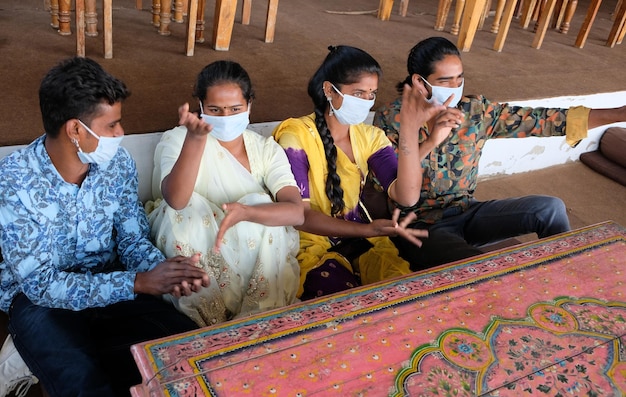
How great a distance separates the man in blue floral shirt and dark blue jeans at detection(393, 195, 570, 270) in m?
0.92

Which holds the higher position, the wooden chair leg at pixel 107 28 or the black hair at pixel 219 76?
the black hair at pixel 219 76

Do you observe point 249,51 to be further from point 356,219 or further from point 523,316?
point 523,316

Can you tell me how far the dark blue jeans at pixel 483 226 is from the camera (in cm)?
206

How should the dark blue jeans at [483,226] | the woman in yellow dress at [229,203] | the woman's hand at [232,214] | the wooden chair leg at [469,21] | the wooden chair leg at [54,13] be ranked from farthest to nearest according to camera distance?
the wooden chair leg at [469,21]
the wooden chair leg at [54,13]
the dark blue jeans at [483,226]
the woman in yellow dress at [229,203]
the woman's hand at [232,214]

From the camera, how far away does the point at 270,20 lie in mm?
3365

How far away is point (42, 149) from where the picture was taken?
1.43 meters

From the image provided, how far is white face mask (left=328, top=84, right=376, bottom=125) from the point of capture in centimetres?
196

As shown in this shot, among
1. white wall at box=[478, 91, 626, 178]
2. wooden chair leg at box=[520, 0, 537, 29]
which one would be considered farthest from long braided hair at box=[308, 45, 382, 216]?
wooden chair leg at box=[520, 0, 537, 29]

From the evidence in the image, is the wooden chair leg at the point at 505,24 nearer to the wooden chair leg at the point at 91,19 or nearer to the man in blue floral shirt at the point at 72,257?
the wooden chair leg at the point at 91,19

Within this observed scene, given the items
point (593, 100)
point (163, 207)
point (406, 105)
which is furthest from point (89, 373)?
point (593, 100)

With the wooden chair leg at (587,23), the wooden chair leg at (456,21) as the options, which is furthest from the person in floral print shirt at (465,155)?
the wooden chair leg at (587,23)

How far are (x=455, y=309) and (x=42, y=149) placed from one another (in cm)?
110

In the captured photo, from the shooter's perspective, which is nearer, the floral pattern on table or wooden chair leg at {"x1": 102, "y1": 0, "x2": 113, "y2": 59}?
the floral pattern on table

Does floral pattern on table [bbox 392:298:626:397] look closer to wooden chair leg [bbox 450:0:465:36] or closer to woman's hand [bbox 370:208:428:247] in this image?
woman's hand [bbox 370:208:428:247]
